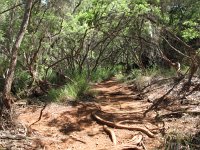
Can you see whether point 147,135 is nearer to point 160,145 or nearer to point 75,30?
point 160,145

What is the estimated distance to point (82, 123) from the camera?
31.3 ft

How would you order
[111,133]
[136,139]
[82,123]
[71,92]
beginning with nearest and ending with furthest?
[136,139]
[111,133]
[82,123]
[71,92]

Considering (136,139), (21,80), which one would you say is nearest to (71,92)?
(21,80)

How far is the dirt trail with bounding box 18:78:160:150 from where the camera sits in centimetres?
785

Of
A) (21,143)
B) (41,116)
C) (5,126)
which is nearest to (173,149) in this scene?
(21,143)

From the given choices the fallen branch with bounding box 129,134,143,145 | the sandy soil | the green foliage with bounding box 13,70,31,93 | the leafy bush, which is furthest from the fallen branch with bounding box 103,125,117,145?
the green foliage with bounding box 13,70,31,93

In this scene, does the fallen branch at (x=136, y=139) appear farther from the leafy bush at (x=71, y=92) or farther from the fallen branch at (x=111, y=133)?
the leafy bush at (x=71, y=92)

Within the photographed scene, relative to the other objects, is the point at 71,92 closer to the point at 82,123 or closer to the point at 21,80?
the point at 21,80

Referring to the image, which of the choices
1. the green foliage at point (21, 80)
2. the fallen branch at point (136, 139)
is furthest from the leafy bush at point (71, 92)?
the fallen branch at point (136, 139)

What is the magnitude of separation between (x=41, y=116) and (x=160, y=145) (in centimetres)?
431

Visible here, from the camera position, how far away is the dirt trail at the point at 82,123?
7848 mm

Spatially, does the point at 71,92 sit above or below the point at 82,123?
above

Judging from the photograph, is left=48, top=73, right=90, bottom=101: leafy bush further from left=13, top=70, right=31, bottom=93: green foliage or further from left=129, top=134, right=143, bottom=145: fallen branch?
left=129, top=134, right=143, bottom=145: fallen branch

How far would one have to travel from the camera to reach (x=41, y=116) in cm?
1018
